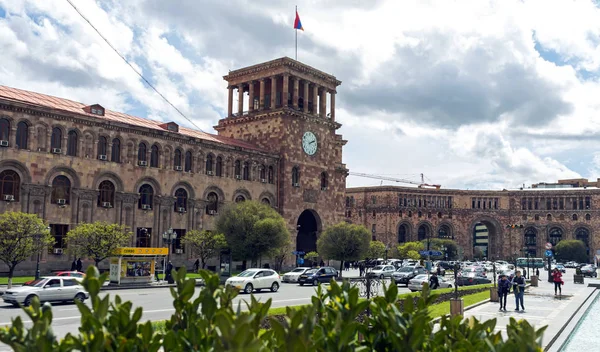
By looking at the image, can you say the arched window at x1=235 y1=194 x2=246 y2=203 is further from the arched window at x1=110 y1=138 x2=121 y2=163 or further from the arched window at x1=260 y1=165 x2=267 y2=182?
the arched window at x1=110 y1=138 x2=121 y2=163

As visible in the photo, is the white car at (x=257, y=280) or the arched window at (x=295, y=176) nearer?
the white car at (x=257, y=280)

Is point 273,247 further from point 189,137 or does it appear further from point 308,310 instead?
point 308,310

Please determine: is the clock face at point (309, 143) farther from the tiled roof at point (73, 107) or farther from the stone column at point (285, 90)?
the tiled roof at point (73, 107)

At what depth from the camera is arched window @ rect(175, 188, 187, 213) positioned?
48.7 meters

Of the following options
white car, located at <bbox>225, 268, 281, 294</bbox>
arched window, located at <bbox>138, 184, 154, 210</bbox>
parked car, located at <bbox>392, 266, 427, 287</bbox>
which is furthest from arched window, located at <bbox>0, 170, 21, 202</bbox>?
parked car, located at <bbox>392, 266, 427, 287</bbox>

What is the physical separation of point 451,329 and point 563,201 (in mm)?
118186

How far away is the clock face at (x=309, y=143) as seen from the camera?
60125mm

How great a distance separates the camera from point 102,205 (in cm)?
4331

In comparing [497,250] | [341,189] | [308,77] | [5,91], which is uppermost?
[308,77]

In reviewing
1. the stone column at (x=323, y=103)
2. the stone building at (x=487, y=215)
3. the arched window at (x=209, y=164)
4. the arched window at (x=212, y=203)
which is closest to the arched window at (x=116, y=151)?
the arched window at (x=209, y=164)

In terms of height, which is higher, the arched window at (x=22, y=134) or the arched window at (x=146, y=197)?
the arched window at (x=22, y=134)

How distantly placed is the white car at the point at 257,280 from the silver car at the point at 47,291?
8.71m

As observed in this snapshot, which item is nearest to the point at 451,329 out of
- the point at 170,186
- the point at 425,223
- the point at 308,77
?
the point at 170,186

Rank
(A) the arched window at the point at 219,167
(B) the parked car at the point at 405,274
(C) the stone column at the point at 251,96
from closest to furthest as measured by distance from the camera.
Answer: (B) the parked car at the point at 405,274
(A) the arched window at the point at 219,167
(C) the stone column at the point at 251,96
